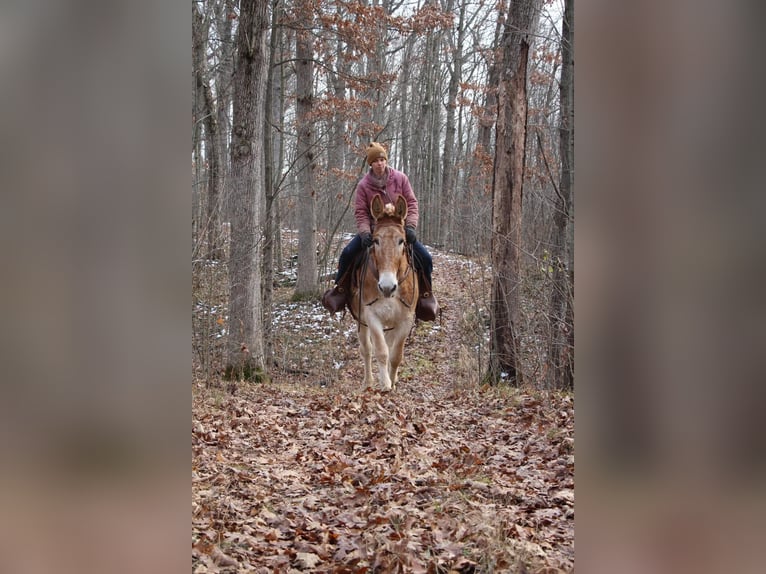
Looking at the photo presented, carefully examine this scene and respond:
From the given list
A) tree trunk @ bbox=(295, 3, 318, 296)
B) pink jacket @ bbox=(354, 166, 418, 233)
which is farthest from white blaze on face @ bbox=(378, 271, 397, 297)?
tree trunk @ bbox=(295, 3, 318, 296)

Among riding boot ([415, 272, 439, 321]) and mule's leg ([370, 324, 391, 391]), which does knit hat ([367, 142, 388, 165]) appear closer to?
riding boot ([415, 272, 439, 321])

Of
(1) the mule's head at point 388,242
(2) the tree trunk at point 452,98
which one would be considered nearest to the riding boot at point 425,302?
(1) the mule's head at point 388,242

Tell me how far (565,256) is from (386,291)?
3.38m

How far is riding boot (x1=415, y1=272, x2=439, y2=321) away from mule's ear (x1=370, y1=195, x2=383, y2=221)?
1.31m

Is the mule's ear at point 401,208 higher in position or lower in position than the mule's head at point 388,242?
higher

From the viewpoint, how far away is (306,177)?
60.4 feet

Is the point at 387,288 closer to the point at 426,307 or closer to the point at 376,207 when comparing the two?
the point at 376,207

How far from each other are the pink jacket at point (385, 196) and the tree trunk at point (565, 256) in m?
2.08

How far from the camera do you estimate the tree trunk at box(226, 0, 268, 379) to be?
9.61 m

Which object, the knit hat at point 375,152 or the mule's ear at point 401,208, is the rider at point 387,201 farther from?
the mule's ear at point 401,208

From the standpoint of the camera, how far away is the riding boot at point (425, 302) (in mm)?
9594
